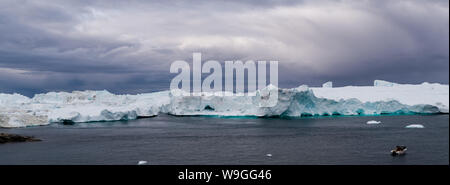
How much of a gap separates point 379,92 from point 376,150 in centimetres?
3894

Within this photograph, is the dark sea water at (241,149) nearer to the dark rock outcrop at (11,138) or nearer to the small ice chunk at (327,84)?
the dark rock outcrop at (11,138)

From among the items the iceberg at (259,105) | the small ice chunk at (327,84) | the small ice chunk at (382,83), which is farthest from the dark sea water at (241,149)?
the small ice chunk at (327,84)

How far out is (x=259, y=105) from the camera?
4400 centimetres

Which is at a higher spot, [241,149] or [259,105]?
[259,105]

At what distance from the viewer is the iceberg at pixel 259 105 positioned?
40.0 meters

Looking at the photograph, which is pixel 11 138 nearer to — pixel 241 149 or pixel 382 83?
pixel 241 149

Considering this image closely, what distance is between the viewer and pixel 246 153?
1819cm

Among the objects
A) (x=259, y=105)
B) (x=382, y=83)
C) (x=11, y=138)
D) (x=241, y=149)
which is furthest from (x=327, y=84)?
(x=11, y=138)

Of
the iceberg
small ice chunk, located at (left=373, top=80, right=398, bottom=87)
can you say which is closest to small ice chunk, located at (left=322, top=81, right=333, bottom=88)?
the iceberg

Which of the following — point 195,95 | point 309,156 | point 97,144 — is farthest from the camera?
point 195,95

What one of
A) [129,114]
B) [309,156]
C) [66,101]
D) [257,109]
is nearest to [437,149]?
[309,156]

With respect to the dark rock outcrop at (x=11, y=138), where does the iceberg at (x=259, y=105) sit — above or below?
above
